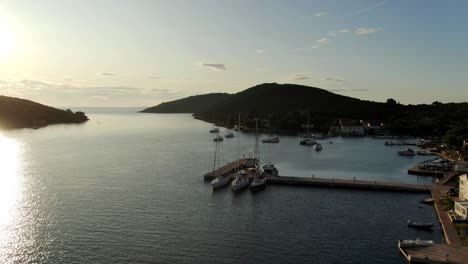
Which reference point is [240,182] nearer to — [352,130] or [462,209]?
[462,209]

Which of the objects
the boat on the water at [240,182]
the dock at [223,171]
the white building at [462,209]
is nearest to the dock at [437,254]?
the white building at [462,209]

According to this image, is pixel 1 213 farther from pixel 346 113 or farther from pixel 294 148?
pixel 346 113

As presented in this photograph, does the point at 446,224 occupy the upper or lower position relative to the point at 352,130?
lower

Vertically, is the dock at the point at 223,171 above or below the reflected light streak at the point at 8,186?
above

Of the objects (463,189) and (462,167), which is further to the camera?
(462,167)

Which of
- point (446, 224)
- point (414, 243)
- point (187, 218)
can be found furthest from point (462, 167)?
point (187, 218)

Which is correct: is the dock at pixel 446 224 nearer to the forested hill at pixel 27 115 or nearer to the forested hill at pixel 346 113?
the forested hill at pixel 346 113

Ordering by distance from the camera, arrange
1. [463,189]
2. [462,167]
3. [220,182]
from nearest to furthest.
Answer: [463,189] → [220,182] → [462,167]
